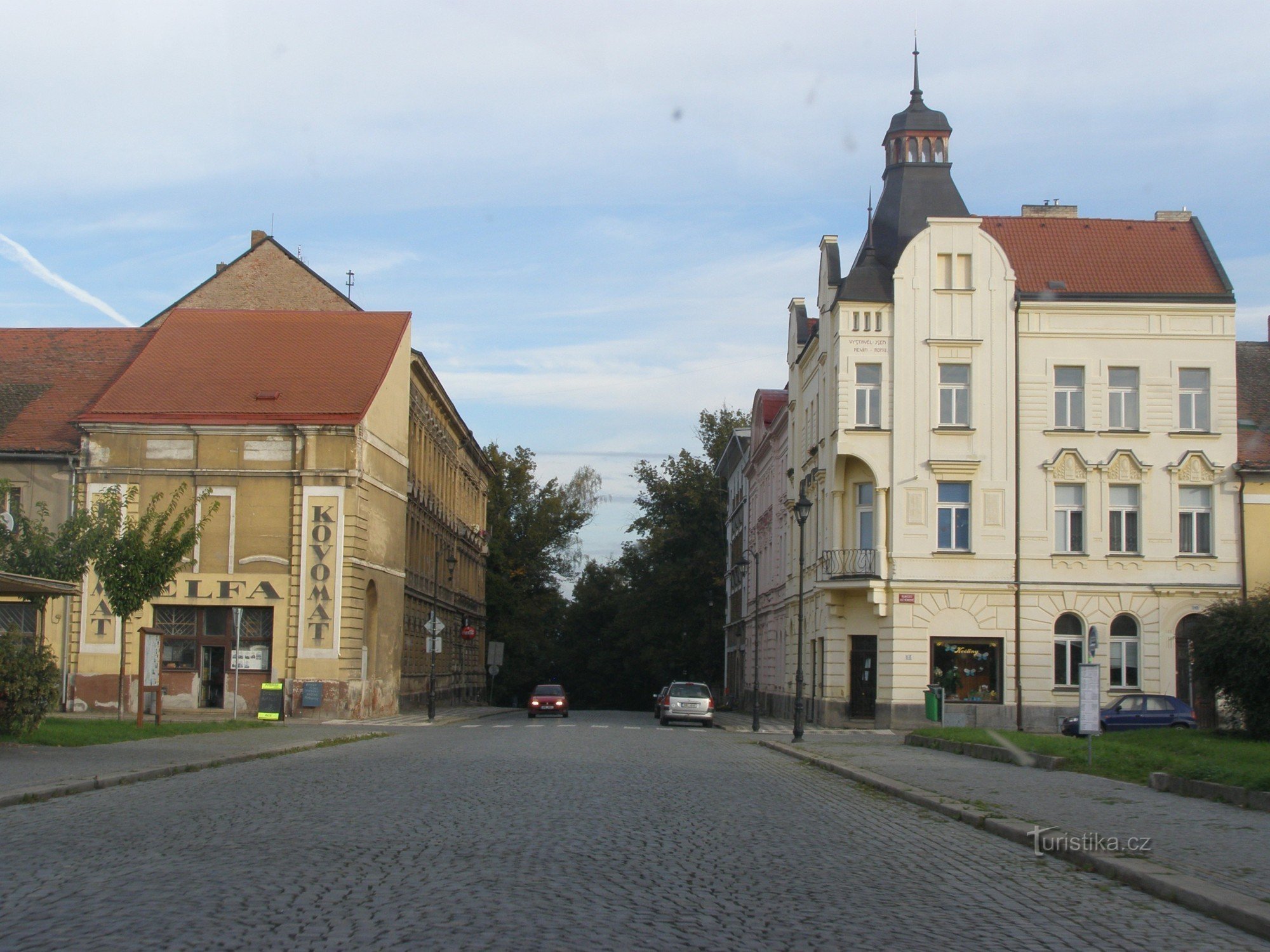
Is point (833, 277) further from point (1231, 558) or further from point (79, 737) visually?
point (79, 737)

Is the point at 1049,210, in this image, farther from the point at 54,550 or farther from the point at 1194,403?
the point at 54,550

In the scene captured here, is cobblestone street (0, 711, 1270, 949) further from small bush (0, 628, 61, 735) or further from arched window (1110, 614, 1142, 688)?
arched window (1110, 614, 1142, 688)

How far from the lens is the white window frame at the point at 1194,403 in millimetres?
39562

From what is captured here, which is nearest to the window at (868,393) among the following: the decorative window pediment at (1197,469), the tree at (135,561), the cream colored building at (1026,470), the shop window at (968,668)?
the cream colored building at (1026,470)

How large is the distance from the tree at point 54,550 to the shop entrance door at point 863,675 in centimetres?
2163

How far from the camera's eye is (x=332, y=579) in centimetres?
4038

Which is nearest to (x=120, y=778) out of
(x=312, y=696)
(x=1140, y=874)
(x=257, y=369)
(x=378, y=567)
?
(x=1140, y=874)

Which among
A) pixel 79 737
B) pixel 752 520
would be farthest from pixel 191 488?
pixel 752 520

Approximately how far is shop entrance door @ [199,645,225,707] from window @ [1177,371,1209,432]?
2914 cm

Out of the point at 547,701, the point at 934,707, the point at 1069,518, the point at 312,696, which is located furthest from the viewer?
the point at 547,701

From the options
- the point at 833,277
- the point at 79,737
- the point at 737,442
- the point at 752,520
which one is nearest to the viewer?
the point at 79,737

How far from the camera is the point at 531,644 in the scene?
8188 centimetres

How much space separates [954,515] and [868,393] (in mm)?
4289

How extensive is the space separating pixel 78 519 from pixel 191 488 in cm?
1143
